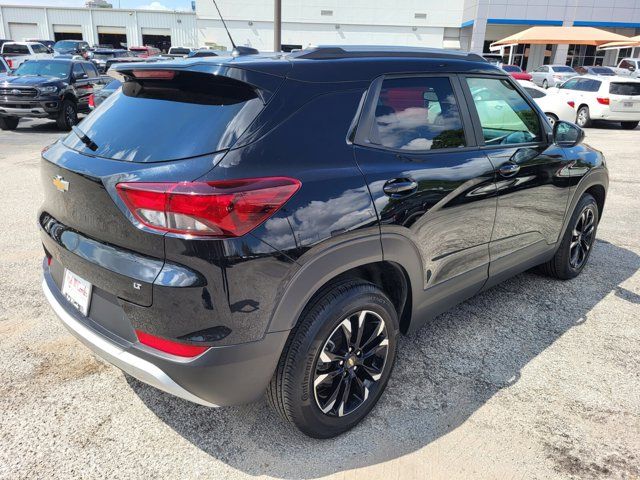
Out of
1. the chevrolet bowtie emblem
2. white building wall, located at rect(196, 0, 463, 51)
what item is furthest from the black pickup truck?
white building wall, located at rect(196, 0, 463, 51)

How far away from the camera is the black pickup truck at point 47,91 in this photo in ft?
41.1

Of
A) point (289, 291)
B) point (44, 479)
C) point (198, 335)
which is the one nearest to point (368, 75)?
point (289, 291)

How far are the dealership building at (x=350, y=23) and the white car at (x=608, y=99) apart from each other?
33118mm

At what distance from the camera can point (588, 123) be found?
54.3 ft

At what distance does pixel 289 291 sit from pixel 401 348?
4.95 feet

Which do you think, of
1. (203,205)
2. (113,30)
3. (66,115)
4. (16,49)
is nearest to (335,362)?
(203,205)

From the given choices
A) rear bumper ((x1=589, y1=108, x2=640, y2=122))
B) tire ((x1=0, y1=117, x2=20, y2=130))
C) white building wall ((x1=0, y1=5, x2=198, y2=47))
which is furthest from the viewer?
white building wall ((x1=0, y1=5, x2=198, y2=47))

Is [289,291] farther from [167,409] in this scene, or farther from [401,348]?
[401,348]

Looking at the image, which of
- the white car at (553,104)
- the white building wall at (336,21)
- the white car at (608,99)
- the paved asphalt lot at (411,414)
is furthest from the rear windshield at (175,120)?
the white building wall at (336,21)

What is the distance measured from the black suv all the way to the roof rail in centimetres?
2

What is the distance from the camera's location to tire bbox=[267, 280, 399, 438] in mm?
2289

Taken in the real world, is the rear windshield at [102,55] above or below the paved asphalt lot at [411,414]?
below

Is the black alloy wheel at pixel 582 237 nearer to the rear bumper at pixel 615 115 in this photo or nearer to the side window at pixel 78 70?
the rear bumper at pixel 615 115

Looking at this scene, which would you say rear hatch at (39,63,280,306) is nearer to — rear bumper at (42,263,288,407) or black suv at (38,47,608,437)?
black suv at (38,47,608,437)
